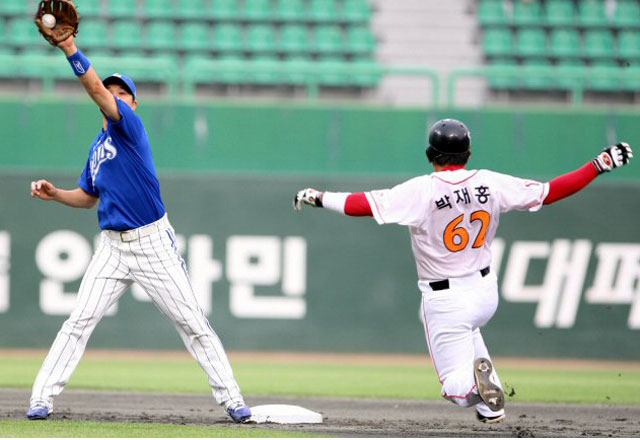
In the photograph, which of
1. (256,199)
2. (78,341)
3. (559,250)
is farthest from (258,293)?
(78,341)

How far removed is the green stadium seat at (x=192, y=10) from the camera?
16562mm

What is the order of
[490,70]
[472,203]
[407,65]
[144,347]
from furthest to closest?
[407,65]
[490,70]
[144,347]
[472,203]

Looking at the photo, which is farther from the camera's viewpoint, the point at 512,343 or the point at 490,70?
the point at 490,70

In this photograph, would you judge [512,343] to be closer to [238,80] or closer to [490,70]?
[490,70]

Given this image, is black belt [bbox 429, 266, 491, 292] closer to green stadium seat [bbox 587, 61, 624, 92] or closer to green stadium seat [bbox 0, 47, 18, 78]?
green stadium seat [bbox 587, 61, 624, 92]

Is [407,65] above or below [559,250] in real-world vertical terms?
above

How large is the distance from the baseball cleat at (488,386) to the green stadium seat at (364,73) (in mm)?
7411

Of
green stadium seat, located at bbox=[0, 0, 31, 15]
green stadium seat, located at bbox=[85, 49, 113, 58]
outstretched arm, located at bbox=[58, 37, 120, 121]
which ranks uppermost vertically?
green stadium seat, located at bbox=[0, 0, 31, 15]

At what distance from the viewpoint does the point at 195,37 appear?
1620cm

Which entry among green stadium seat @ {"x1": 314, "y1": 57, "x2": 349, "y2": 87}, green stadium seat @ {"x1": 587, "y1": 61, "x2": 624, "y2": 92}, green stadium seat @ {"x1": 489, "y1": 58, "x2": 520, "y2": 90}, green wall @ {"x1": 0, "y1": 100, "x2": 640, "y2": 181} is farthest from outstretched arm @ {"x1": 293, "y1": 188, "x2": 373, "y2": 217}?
green stadium seat @ {"x1": 587, "y1": 61, "x2": 624, "y2": 92}

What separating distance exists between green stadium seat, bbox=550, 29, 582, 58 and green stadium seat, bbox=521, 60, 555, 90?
0.95 feet

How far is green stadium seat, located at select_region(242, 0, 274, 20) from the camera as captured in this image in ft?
54.7

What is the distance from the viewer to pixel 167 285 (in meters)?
6.46

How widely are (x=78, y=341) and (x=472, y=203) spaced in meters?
2.56
